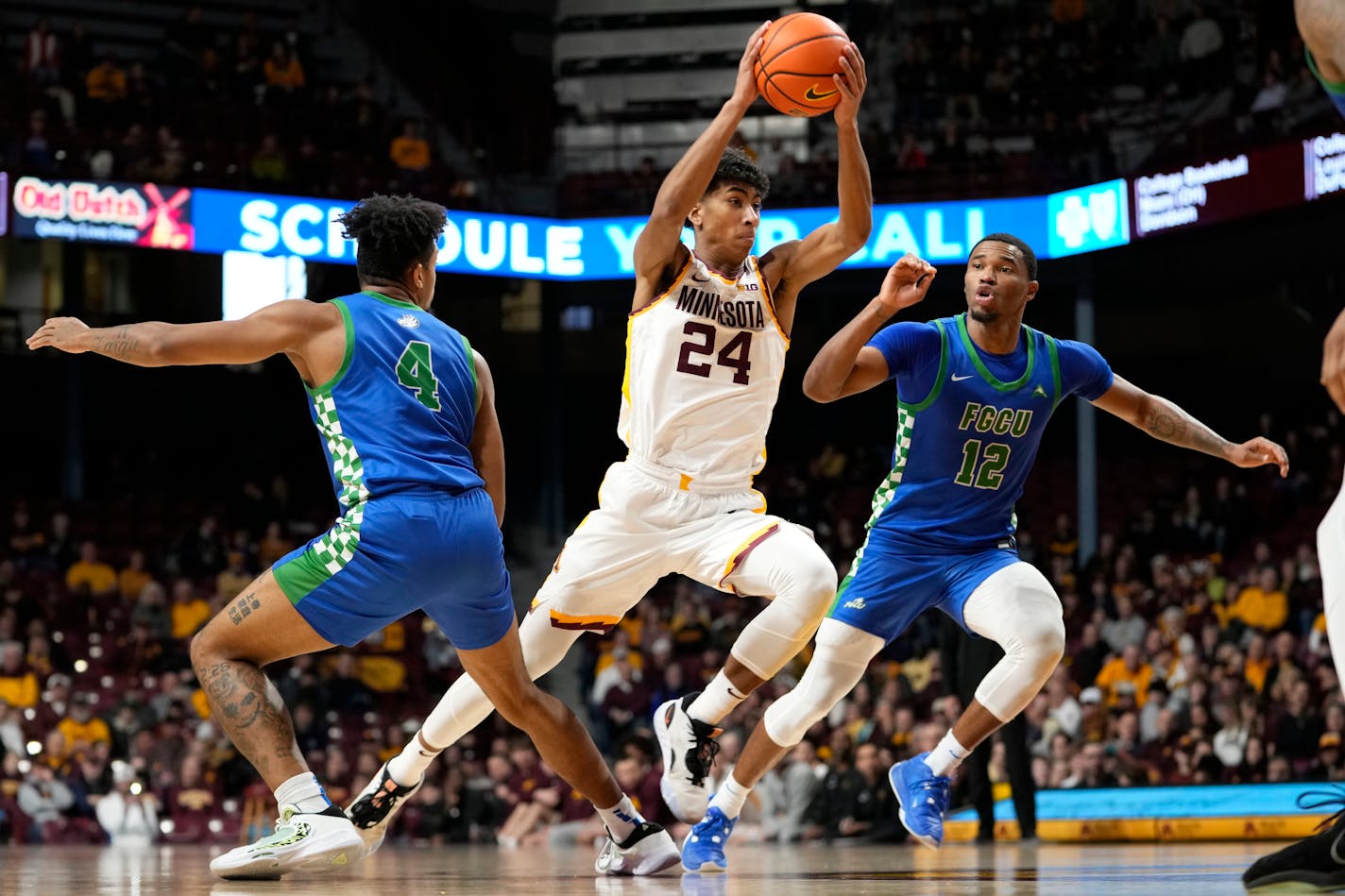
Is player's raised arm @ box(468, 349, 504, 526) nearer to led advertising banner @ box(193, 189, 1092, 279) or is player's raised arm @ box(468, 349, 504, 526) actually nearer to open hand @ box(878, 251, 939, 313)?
open hand @ box(878, 251, 939, 313)

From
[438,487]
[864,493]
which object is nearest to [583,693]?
[864,493]

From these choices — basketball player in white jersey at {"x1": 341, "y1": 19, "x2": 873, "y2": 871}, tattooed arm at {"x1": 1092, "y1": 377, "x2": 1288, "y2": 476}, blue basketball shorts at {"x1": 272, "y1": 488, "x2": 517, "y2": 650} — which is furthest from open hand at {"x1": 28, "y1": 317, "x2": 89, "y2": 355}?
tattooed arm at {"x1": 1092, "y1": 377, "x2": 1288, "y2": 476}

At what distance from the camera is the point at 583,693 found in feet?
56.9

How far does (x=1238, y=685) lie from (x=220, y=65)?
48.0 ft

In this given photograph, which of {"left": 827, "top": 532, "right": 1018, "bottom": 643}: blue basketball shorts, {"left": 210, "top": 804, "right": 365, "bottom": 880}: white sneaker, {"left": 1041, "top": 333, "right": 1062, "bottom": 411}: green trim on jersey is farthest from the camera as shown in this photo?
{"left": 1041, "top": 333, "right": 1062, "bottom": 411}: green trim on jersey

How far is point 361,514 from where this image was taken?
200 inches

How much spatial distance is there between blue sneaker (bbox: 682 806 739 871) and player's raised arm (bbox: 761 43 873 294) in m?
2.15

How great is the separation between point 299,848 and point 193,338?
159 cm

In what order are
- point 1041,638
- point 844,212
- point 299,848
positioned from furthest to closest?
point 844,212
point 1041,638
point 299,848

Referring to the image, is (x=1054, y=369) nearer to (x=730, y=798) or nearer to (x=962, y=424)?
(x=962, y=424)

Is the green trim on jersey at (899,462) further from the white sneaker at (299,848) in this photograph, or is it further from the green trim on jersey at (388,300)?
the white sneaker at (299,848)

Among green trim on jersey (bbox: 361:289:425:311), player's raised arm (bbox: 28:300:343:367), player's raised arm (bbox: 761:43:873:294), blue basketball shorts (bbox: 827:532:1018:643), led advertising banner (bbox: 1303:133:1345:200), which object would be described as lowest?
blue basketball shorts (bbox: 827:532:1018:643)

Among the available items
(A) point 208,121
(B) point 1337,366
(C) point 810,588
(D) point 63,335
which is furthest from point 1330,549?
(A) point 208,121

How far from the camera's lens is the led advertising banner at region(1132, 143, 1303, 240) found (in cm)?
1567
